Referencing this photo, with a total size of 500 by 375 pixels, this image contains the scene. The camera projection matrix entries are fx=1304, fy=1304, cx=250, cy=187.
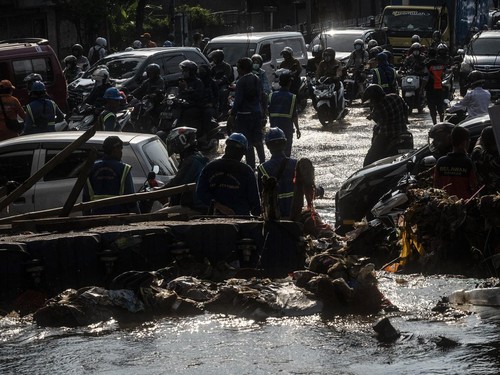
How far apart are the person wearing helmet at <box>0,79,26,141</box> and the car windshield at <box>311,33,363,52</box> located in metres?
18.1

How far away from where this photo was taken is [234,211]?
11.4 metres

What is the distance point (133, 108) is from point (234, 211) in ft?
37.9

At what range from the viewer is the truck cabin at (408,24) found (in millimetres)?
41906

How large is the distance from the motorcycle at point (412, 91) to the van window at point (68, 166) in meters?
15.9

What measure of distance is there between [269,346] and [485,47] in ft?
86.8

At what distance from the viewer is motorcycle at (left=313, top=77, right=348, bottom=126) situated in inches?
1093

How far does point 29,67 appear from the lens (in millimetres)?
24016

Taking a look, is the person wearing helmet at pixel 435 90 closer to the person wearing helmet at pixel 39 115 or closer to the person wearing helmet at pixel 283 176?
the person wearing helmet at pixel 39 115

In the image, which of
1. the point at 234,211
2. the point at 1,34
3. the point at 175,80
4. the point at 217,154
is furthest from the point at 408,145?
the point at 1,34

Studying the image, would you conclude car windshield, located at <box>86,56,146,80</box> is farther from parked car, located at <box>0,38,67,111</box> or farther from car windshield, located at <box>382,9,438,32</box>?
car windshield, located at <box>382,9,438,32</box>

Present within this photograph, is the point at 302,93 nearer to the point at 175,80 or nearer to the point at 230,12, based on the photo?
the point at 175,80

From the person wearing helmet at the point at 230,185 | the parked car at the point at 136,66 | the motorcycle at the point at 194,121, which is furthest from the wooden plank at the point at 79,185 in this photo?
the parked car at the point at 136,66

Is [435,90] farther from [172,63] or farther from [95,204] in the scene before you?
[95,204]

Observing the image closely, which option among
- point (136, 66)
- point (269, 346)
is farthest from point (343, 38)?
point (269, 346)
